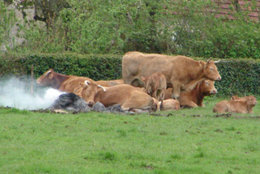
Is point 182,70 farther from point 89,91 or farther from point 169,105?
point 89,91

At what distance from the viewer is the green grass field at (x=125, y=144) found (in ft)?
32.0

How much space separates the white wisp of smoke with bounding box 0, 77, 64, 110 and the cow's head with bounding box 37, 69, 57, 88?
263mm

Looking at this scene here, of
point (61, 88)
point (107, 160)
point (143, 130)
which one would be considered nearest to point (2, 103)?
point (61, 88)

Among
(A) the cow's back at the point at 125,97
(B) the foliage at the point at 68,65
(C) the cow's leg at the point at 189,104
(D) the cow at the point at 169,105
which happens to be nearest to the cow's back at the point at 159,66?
(C) the cow's leg at the point at 189,104

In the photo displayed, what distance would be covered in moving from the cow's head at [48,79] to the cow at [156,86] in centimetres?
347

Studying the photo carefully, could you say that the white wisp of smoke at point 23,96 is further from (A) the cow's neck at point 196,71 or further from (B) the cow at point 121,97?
(A) the cow's neck at point 196,71

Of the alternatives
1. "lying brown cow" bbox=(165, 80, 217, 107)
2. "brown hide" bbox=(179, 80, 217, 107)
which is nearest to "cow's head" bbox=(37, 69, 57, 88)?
"lying brown cow" bbox=(165, 80, 217, 107)

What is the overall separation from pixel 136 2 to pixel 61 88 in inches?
419

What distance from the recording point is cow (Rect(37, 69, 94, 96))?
21047 mm

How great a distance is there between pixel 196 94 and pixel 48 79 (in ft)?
17.5

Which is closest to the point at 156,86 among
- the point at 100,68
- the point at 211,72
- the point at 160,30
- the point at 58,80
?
the point at 211,72

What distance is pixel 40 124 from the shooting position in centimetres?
1388

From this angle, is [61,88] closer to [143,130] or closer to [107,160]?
[143,130]

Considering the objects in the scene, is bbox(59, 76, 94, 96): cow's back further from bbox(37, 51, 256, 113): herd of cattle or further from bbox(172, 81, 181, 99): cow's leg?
bbox(172, 81, 181, 99): cow's leg
